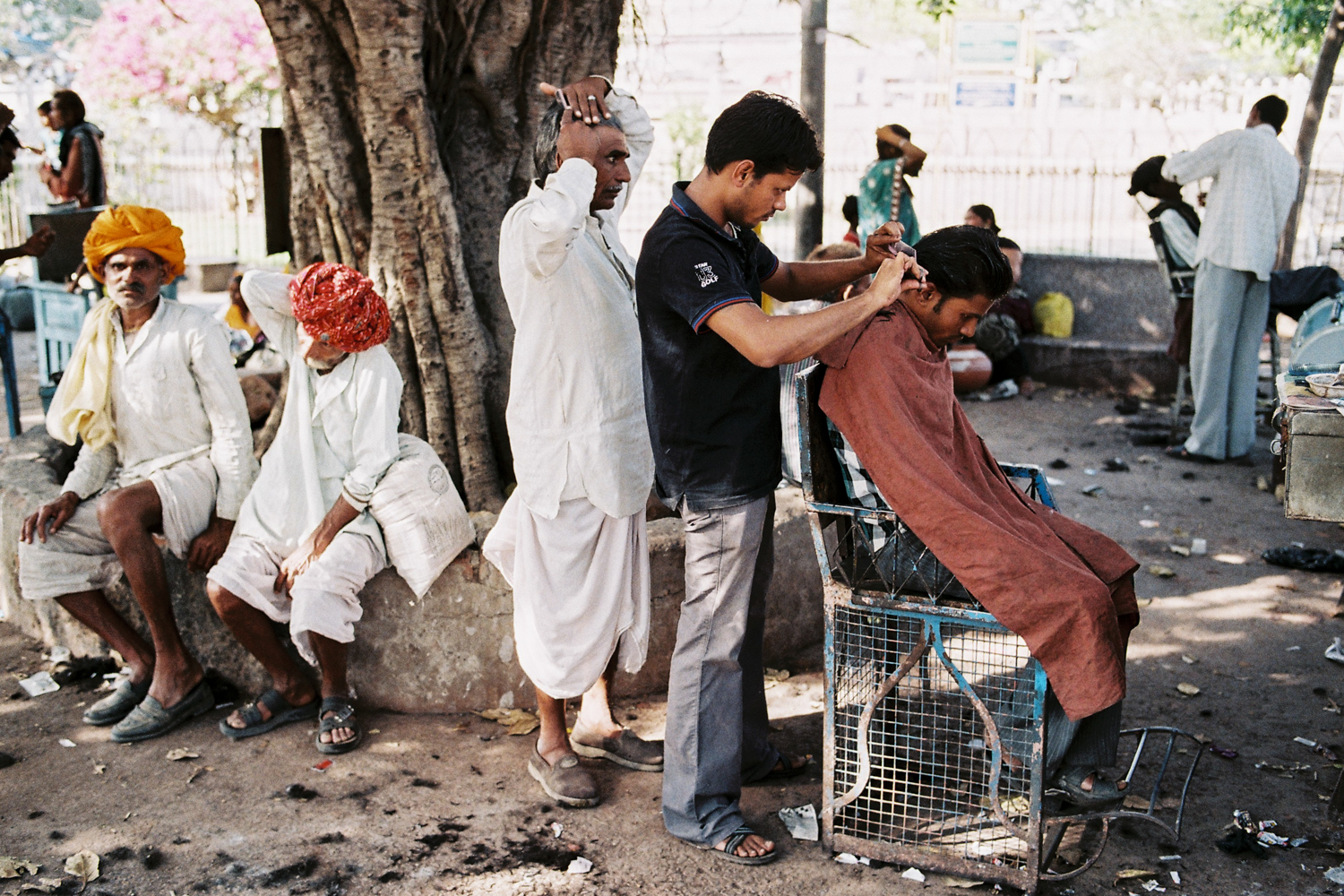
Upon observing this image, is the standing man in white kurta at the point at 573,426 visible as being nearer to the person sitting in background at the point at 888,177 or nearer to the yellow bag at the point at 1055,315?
the person sitting in background at the point at 888,177

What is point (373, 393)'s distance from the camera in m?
3.93

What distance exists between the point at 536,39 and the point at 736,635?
2.84m

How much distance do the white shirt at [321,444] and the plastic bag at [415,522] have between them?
0.04 m

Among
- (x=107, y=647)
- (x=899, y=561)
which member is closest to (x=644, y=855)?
(x=899, y=561)

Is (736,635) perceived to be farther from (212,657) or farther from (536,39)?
(536,39)

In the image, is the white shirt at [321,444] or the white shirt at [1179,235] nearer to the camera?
the white shirt at [321,444]

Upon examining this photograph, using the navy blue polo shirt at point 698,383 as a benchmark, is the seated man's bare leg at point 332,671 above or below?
below

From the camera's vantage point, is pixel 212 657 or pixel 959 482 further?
pixel 212 657

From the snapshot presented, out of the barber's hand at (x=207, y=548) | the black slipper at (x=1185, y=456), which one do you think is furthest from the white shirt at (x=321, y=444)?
the black slipper at (x=1185, y=456)

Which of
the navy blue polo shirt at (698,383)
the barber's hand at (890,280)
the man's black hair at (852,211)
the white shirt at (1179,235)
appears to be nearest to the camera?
the barber's hand at (890,280)

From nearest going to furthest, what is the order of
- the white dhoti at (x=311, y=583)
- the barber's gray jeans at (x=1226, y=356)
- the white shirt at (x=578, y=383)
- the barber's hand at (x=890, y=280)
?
the barber's hand at (x=890, y=280), the white shirt at (x=578, y=383), the white dhoti at (x=311, y=583), the barber's gray jeans at (x=1226, y=356)

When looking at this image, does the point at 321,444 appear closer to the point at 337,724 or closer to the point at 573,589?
the point at 337,724

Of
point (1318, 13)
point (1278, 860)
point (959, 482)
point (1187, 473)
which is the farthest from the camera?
point (1318, 13)

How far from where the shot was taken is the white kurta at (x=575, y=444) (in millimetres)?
3254
